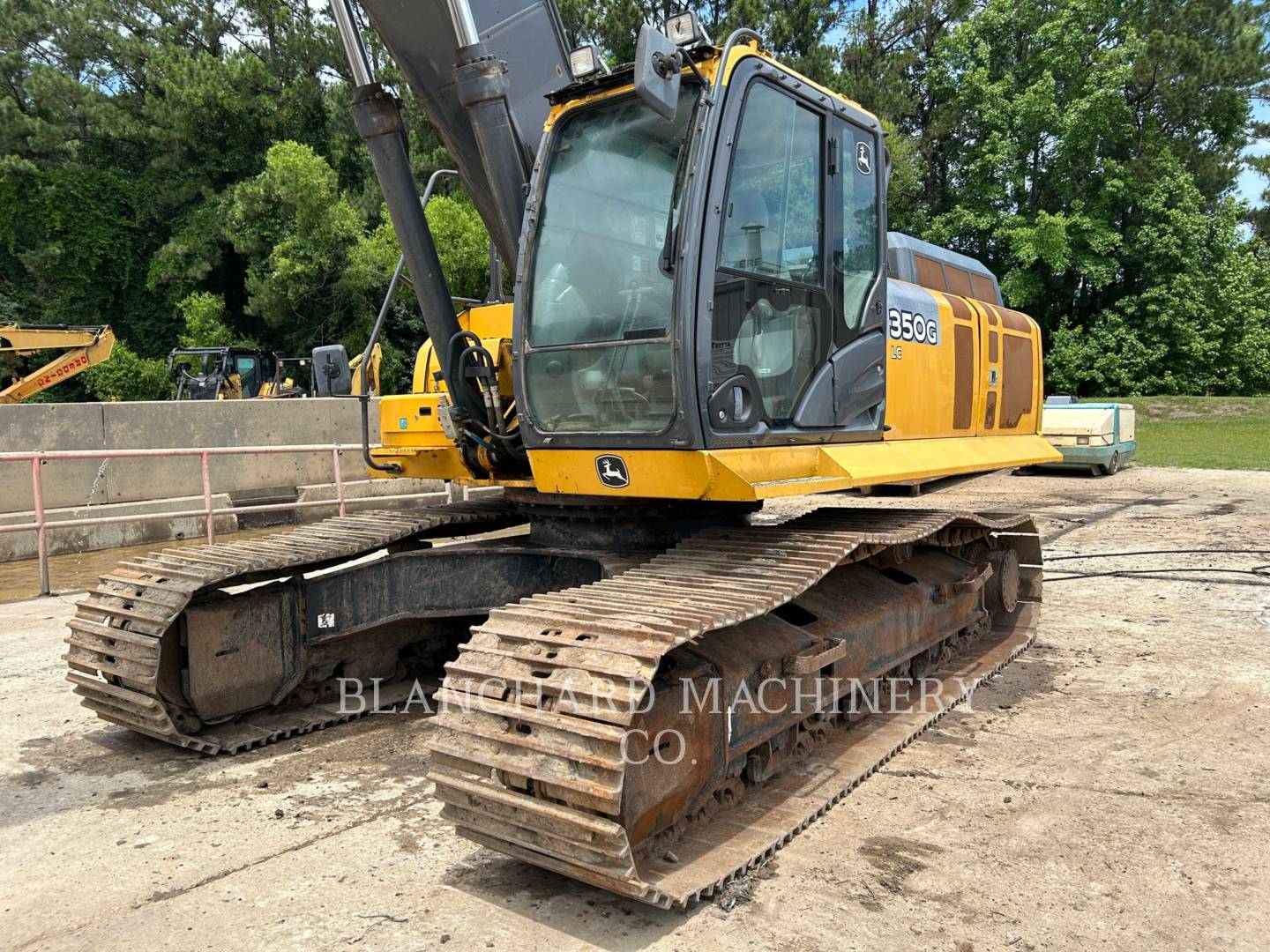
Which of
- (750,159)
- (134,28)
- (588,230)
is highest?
(134,28)

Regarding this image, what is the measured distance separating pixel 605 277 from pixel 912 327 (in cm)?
204

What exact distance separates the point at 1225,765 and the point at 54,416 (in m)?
11.3

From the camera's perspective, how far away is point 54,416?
10.9m

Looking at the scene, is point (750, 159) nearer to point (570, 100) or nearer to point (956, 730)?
point (570, 100)

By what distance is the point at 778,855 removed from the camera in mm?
3445

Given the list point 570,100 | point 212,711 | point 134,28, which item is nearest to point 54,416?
point 212,711

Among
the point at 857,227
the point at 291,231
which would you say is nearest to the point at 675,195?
the point at 857,227

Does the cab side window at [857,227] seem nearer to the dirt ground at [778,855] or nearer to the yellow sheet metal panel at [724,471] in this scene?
the yellow sheet metal panel at [724,471]

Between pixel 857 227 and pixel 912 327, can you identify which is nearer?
pixel 857 227

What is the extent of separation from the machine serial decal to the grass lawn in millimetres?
17517

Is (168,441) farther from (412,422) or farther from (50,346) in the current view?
(412,422)

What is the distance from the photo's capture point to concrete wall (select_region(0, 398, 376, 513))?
1067 centimetres

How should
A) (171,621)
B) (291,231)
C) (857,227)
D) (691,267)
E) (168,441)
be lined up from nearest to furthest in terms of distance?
(691,267) → (171,621) → (857,227) → (168,441) → (291,231)

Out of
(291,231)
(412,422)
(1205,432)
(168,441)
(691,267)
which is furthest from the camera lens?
(291,231)
